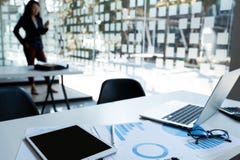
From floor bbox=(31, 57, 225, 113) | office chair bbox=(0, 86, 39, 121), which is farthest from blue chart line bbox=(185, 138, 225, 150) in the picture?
floor bbox=(31, 57, 225, 113)

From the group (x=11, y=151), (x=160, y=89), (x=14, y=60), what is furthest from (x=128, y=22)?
(x=11, y=151)

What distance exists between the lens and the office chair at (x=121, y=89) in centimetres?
203

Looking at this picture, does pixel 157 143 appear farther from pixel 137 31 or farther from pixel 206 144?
pixel 137 31

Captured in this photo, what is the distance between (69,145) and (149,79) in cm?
356

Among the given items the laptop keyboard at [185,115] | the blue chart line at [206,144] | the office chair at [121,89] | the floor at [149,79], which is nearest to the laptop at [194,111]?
the laptop keyboard at [185,115]

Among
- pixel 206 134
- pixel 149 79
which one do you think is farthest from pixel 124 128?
pixel 149 79

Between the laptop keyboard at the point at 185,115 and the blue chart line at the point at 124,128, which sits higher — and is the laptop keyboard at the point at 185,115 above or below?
above

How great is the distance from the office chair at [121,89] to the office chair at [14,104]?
650 millimetres

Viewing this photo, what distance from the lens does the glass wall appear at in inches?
119

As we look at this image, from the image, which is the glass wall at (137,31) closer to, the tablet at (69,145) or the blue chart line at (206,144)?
the blue chart line at (206,144)

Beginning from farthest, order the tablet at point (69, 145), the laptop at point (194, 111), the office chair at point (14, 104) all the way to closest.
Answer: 1. the office chair at point (14, 104)
2. the laptop at point (194, 111)
3. the tablet at point (69, 145)

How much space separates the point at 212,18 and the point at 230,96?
1.08 metres

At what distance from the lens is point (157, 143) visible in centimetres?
91

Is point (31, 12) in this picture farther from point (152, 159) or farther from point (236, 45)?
point (152, 159)
